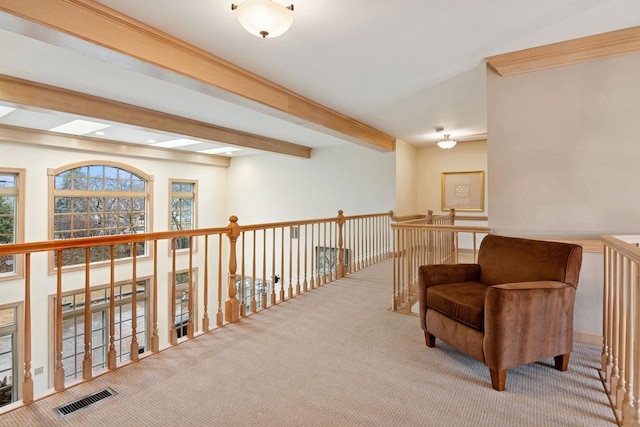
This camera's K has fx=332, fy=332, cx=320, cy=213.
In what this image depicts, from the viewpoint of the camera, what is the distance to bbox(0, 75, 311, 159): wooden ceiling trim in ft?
11.1

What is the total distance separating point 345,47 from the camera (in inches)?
109

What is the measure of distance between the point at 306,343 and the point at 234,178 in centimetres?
735

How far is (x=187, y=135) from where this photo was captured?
5223 mm

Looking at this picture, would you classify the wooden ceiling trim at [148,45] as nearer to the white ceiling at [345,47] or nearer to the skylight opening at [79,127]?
the white ceiling at [345,47]

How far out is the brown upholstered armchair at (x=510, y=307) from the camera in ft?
6.52

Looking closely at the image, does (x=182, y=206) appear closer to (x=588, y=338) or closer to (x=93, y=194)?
(x=93, y=194)

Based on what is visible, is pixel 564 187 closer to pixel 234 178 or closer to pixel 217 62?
pixel 217 62

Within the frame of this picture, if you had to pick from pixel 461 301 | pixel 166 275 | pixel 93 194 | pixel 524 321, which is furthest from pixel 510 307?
pixel 93 194

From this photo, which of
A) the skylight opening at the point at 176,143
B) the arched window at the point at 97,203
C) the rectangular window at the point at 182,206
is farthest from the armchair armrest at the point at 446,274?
the rectangular window at the point at 182,206

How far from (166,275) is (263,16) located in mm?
7167

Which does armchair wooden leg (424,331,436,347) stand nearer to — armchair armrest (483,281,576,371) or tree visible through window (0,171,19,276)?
armchair armrest (483,281,576,371)

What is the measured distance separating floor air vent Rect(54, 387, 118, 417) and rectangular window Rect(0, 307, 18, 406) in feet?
17.8

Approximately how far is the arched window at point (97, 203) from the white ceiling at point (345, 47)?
345 cm

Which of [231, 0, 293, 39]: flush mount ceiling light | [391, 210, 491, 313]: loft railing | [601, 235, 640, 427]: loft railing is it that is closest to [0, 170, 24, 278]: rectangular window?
[231, 0, 293, 39]: flush mount ceiling light
